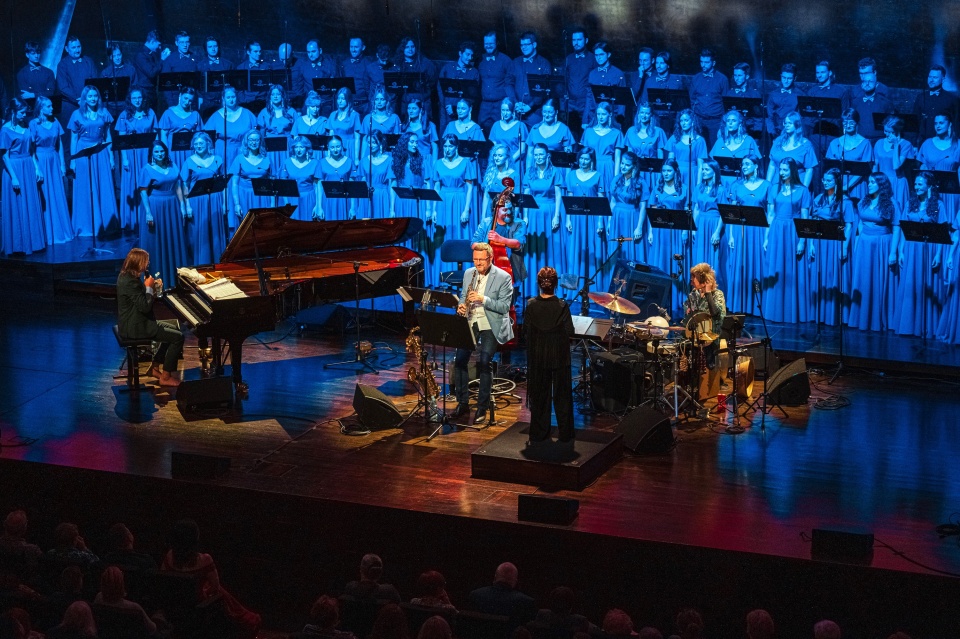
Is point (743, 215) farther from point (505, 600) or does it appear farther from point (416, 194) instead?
point (505, 600)

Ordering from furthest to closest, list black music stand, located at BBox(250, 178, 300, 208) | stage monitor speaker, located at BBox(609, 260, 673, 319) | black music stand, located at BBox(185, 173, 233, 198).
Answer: black music stand, located at BBox(185, 173, 233, 198) < black music stand, located at BBox(250, 178, 300, 208) < stage monitor speaker, located at BBox(609, 260, 673, 319)

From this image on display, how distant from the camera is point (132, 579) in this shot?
718 centimetres

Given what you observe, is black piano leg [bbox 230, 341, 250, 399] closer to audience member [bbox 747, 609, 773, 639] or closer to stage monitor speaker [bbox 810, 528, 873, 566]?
stage monitor speaker [bbox 810, 528, 873, 566]

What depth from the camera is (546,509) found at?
8266mm

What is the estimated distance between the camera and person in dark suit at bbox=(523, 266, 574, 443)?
29.5 feet

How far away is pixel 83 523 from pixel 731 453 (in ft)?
16.6

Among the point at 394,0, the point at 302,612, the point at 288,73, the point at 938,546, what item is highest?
the point at 394,0

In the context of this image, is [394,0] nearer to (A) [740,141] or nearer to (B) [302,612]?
(A) [740,141]

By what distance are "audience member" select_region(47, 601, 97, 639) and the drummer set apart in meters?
6.02

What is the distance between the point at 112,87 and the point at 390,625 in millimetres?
10884

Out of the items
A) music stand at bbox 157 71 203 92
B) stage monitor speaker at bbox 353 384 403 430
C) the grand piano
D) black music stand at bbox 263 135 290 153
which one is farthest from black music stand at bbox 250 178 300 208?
stage monitor speaker at bbox 353 384 403 430

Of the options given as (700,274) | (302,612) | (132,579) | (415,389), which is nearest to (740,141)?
(700,274)

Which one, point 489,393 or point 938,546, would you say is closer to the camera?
point 938,546

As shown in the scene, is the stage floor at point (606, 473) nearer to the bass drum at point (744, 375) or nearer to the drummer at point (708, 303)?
the bass drum at point (744, 375)
